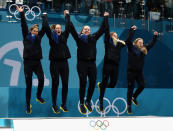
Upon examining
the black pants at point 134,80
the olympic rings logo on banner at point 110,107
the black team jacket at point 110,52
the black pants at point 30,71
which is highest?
the black team jacket at point 110,52

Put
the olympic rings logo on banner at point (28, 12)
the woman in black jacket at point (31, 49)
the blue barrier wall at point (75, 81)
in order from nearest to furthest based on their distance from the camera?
the woman in black jacket at point (31, 49) → the blue barrier wall at point (75, 81) → the olympic rings logo on banner at point (28, 12)

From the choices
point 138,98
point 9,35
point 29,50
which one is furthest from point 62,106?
point 9,35

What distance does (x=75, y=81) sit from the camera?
13312 mm

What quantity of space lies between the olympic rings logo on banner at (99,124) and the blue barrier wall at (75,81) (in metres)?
1.31

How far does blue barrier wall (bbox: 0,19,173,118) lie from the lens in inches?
396

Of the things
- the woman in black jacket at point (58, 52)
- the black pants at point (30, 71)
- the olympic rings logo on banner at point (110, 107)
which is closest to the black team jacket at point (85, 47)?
the woman in black jacket at point (58, 52)

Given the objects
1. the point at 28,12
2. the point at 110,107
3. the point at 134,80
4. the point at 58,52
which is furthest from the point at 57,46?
the point at 28,12

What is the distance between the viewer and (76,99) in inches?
416

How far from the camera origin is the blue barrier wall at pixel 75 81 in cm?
1007

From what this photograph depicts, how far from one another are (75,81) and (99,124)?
14.3 feet

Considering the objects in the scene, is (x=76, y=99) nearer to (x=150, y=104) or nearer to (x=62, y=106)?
(x=62, y=106)

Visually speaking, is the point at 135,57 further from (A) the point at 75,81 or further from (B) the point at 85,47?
(A) the point at 75,81

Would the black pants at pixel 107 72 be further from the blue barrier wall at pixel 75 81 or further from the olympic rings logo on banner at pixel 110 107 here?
the blue barrier wall at pixel 75 81

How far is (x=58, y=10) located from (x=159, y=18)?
11.9 ft
